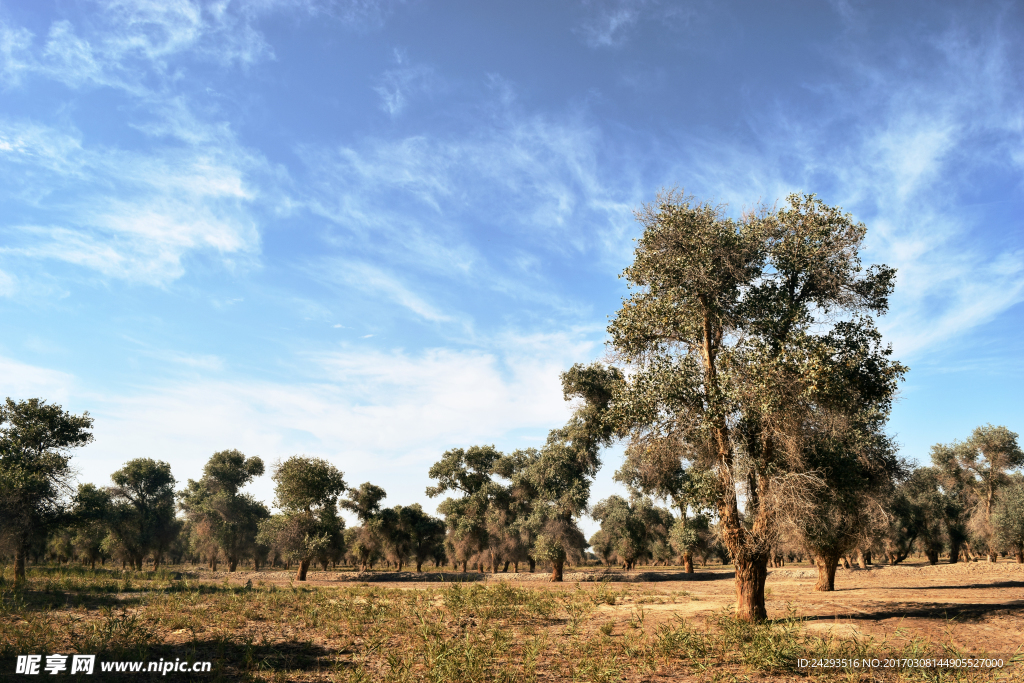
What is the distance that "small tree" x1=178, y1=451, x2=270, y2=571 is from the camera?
66375mm

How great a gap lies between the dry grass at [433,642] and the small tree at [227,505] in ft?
162

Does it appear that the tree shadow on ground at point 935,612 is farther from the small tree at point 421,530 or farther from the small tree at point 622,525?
the small tree at point 421,530

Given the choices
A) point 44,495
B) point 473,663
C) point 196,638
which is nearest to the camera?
point 473,663

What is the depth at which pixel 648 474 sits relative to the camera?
62.8 ft

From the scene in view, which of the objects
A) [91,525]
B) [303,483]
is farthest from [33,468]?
[91,525]

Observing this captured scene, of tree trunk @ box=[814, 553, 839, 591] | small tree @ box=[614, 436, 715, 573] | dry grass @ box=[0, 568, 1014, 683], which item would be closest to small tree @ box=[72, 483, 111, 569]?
dry grass @ box=[0, 568, 1014, 683]

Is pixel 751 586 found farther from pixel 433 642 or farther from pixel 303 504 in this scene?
pixel 303 504

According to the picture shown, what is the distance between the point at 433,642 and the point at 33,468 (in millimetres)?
34333

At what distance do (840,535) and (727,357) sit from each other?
18.3 m

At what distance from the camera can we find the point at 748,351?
17.3 m

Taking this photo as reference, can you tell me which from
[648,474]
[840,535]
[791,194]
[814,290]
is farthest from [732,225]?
[840,535]

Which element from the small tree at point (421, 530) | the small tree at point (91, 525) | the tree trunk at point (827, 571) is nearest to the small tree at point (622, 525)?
the small tree at point (421, 530)

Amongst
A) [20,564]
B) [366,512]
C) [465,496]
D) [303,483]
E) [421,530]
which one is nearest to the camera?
[20,564]

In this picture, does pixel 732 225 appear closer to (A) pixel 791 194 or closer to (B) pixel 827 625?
(A) pixel 791 194
